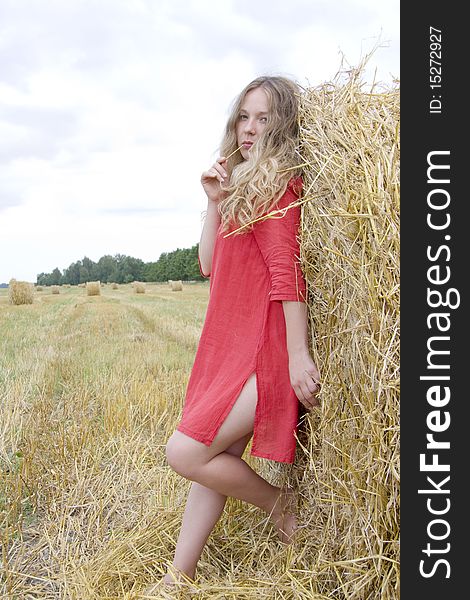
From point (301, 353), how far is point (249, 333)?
21cm

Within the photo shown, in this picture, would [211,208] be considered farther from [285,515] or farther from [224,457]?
[285,515]

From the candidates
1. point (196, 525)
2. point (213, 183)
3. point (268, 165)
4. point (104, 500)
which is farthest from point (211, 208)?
point (104, 500)

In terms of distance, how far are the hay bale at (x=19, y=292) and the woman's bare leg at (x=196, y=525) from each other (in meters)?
12.8

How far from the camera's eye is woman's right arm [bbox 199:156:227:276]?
7.50ft

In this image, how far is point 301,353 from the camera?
2.10m

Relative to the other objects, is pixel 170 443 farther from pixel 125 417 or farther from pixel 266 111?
pixel 125 417

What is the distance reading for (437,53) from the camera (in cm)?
178

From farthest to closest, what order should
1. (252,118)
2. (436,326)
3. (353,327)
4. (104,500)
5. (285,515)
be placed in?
(104,500)
(285,515)
(252,118)
(353,327)
(436,326)

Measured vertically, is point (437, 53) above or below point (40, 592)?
above

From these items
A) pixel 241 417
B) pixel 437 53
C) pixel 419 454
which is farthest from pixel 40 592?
pixel 437 53

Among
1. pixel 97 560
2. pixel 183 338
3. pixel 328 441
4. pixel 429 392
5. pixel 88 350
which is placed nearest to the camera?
pixel 429 392

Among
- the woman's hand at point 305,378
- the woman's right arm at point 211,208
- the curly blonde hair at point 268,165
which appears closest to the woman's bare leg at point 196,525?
the woman's hand at point 305,378

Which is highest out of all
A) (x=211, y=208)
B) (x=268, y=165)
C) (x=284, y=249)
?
(x=268, y=165)

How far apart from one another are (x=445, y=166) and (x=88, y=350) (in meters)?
5.27
